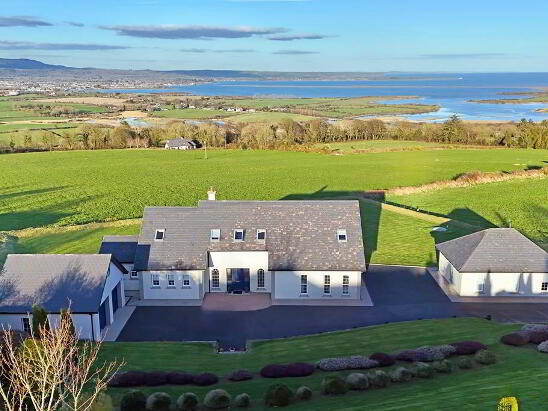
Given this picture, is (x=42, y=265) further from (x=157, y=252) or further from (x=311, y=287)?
(x=311, y=287)

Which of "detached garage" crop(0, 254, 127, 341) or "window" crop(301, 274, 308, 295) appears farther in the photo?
"window" crop(301, 274, 308, 295)

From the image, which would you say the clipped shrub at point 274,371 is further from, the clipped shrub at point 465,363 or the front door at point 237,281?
the front door at point 237,281

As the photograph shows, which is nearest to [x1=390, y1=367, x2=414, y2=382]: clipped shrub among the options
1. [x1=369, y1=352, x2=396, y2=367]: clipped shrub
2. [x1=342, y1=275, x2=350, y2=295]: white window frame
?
[x1=369, y1=352, x2=396, y2=367]: clipped shrub

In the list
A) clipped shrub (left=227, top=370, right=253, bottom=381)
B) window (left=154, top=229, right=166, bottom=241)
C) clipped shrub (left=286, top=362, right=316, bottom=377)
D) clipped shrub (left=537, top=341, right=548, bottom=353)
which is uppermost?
window (left=154, top=229, right=166, bottom=241)

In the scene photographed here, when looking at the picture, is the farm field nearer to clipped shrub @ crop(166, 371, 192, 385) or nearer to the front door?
clipped shrub @ crop(166, 371, 192, 385)

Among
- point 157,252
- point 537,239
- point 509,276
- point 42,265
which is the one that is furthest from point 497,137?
point 42,265
